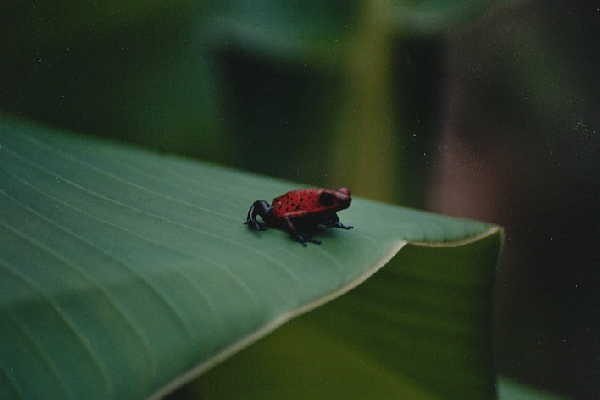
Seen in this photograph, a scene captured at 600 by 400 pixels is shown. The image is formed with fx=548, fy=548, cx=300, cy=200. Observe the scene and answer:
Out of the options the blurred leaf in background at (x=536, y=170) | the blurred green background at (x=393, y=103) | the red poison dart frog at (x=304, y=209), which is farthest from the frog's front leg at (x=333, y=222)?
the blurred leaf in background at (x=536, y=170)

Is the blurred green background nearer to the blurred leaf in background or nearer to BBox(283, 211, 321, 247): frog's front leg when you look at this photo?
the blurred leaf in background

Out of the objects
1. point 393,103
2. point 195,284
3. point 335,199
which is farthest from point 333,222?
point 393,103

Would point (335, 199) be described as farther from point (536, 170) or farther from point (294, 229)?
point (536, 170)

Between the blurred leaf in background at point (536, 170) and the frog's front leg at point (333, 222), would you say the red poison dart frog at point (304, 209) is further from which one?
the blurred leaf in background at point (536, 170)

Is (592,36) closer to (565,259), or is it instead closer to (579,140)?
(579,140)

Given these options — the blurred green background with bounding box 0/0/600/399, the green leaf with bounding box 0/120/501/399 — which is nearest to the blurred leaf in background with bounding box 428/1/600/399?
the blurred green background with bounding box 0/0/600/399
